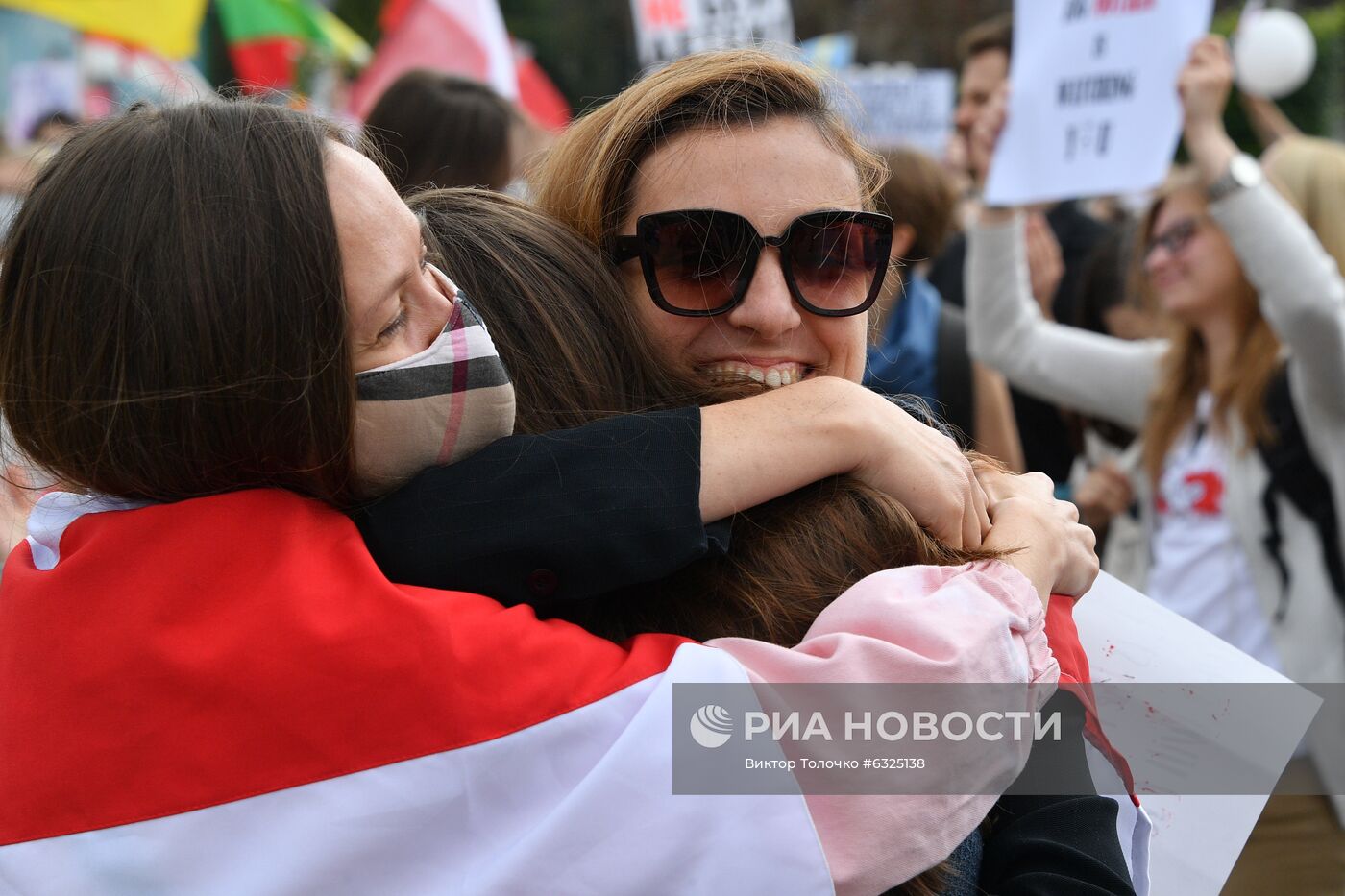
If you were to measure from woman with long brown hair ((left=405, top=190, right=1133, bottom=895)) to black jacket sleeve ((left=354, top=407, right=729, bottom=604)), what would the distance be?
0.28ft

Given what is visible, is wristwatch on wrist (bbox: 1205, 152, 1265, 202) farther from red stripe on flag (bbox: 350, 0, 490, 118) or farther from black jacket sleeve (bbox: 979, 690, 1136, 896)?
red stripe on flag (bbox: 350, 0, 490, 118)

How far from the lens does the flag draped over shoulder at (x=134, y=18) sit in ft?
17.7

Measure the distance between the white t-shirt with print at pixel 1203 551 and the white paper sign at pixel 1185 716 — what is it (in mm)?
1837

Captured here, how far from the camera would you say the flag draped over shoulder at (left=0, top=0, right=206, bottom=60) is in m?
5.39

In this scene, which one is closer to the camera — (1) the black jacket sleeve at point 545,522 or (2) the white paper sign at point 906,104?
(1) the black jacket sleeve at point 545,522

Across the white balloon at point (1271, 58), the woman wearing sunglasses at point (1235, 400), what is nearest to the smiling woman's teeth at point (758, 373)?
the woman wearing sunglasses at point (1235, 400)

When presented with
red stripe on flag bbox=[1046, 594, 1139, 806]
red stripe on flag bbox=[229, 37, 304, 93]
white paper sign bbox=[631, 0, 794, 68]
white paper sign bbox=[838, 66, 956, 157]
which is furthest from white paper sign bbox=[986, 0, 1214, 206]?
red stripe on flag bbox=[229, 37, 304, 93]

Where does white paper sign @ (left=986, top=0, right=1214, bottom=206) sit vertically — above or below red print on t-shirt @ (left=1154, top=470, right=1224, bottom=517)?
above

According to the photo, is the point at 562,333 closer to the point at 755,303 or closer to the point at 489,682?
the point at 755,303

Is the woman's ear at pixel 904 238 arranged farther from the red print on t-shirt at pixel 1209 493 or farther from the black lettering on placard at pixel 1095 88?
the red print on t-shirt at pixel 1209 493

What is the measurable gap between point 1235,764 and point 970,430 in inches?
92.5

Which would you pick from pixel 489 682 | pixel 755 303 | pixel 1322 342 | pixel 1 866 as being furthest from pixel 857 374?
pixel 1322 342

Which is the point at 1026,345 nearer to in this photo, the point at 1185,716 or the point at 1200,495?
the point at 1200,495

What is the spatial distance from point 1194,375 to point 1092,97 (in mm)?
1034
